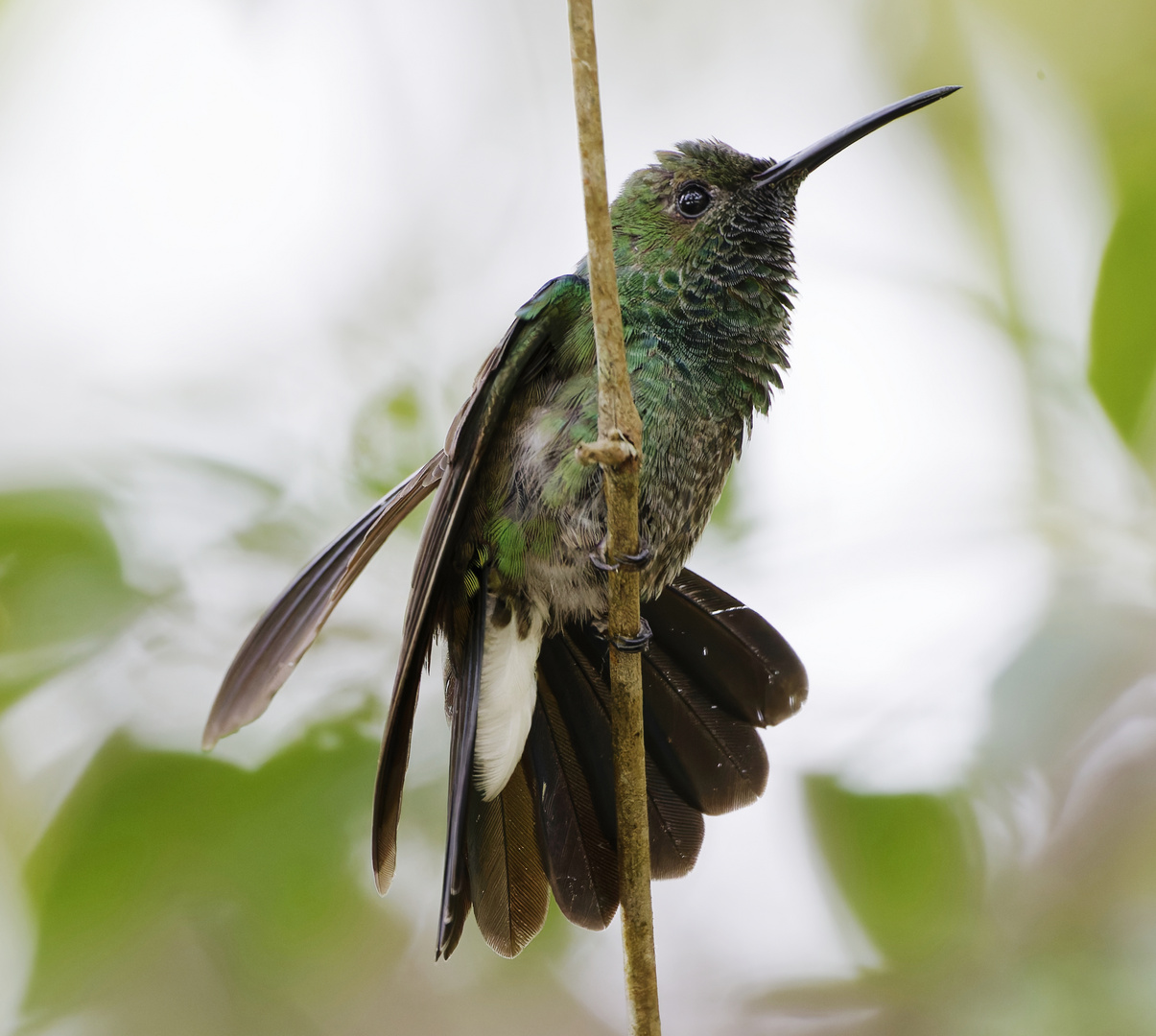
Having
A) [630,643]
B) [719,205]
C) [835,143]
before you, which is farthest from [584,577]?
[835,143]

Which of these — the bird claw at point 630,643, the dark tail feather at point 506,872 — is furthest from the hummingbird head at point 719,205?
the dark tail feather at point 506,872

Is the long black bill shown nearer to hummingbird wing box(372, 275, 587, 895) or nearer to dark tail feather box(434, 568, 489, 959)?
hummingbird wing box(372, 275, 587, 895)

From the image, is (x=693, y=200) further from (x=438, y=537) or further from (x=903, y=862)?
(x=903, y=862)

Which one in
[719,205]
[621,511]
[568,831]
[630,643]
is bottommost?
[568,831]

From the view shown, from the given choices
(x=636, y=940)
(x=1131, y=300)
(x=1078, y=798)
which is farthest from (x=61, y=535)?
(x=1131, y=300)

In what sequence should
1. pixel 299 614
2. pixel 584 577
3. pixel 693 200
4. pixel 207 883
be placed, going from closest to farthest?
1. pixel 299 614
2. pixel 584 577
3. pixel 693 200
4. pixel 207 883

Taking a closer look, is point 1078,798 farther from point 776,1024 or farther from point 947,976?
point 776,1024
